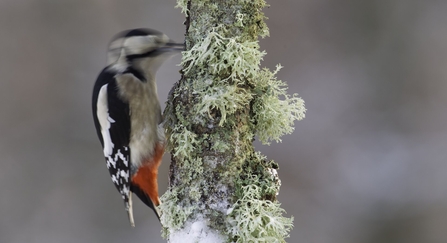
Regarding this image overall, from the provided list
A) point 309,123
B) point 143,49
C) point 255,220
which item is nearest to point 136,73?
point 143,49

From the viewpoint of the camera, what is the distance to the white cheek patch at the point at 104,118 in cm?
171

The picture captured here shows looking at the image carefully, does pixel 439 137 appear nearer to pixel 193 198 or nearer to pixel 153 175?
pixel 153 175

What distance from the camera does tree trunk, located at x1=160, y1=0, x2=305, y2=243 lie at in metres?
1.08

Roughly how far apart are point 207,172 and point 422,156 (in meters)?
2.83

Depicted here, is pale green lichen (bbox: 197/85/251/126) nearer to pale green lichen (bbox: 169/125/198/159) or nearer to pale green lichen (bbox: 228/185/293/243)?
pale green lichen (bbox: 169/125/198/159)

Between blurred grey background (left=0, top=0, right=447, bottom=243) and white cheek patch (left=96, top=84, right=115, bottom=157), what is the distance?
158 centimetres

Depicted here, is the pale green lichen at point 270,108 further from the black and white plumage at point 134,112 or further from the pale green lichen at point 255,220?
the black and white plumage at point 134,112

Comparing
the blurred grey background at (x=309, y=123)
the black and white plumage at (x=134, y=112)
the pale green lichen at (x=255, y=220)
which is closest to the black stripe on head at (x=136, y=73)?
the black and white plumage at (x=134, y=112)

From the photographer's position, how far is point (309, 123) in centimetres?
350

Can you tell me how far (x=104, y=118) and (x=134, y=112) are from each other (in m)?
0.15

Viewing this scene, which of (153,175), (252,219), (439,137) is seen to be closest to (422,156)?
(439,137)

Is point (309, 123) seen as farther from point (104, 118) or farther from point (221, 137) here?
point (221, 137)

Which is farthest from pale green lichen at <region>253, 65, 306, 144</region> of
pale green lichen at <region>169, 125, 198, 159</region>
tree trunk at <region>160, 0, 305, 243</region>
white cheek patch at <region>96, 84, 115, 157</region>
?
white cheek patch at <region>96, 84, 115, 157</region>

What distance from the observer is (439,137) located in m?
3.48
